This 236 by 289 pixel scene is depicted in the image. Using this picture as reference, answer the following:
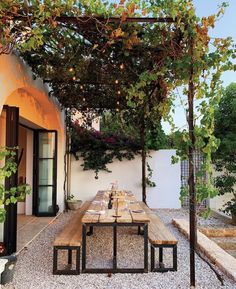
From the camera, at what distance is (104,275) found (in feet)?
12.1

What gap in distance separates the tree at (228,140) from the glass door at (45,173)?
3.97 m

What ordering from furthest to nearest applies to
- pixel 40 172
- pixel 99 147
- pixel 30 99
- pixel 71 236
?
pixel 99 147
pixel 40 172
pixel 30 99
pixel 71 236

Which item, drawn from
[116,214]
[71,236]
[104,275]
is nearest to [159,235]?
[116,214]

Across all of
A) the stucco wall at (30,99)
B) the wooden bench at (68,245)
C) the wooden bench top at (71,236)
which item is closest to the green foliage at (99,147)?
the stucco wall at (30,99)

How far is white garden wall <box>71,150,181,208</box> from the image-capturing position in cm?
941

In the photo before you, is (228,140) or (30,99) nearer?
(30,99)

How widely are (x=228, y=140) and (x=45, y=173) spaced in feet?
14.6

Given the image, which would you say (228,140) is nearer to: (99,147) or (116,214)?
(99,147)

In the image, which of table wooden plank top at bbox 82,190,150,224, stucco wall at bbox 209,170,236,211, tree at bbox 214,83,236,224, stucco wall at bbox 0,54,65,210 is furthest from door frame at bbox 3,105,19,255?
stucco wall at bbox 209,170,236,211

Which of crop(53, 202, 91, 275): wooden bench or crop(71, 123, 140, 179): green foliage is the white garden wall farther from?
crop(53, 202, 91, 275): wooden bench

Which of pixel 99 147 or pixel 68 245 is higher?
pixel 99 147

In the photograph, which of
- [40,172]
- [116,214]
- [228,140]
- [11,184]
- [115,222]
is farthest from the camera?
[40,172]

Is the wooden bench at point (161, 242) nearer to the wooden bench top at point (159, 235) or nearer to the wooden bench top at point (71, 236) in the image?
the wooden bench top at point (159, 235)

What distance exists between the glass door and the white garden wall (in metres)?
1.62
